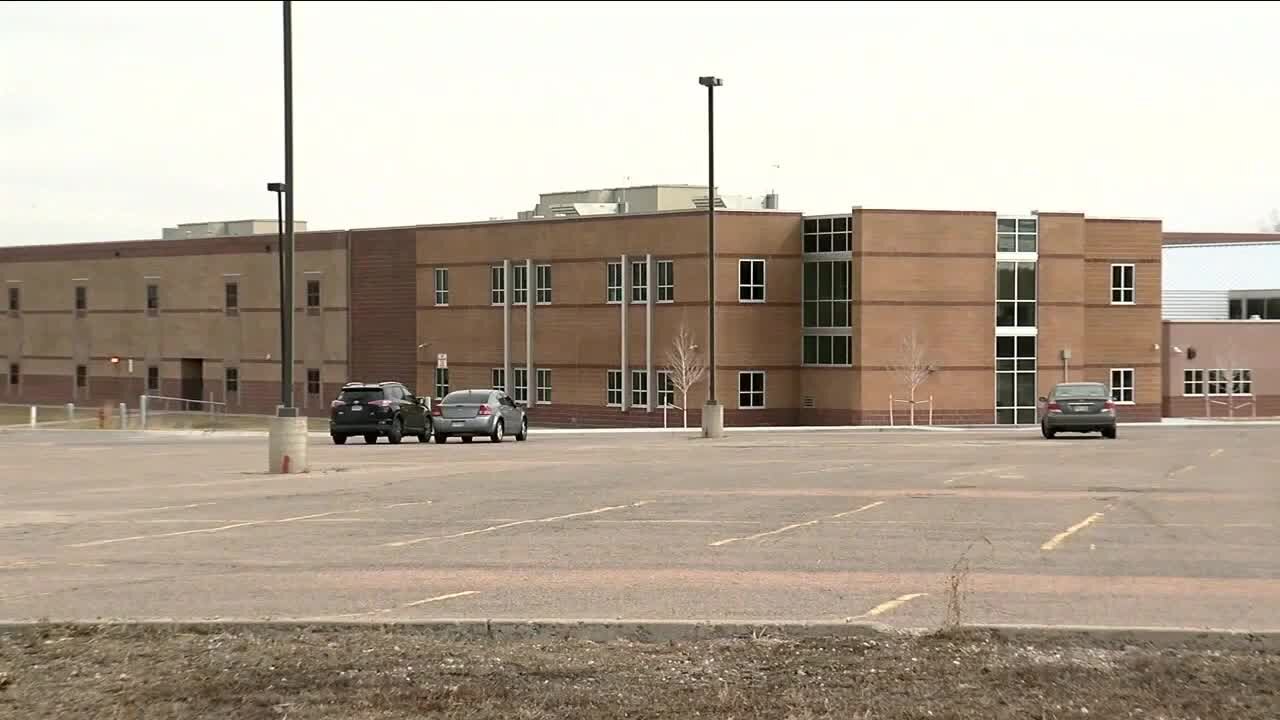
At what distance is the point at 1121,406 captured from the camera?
76000mm

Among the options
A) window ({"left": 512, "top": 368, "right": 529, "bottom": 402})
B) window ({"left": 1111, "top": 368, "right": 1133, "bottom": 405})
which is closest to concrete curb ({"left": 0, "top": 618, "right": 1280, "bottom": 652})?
window ({"left": 512, "top": 368, "right": 529, "bottom": 402})

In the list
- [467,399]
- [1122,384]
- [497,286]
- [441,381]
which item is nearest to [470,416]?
[467,399]

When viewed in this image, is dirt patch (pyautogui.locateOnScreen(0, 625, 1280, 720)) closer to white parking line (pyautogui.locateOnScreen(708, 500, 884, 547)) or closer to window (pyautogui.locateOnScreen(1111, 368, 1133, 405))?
white parking line (pyautogui.locateOnScreen(708, 500, 884, 547))

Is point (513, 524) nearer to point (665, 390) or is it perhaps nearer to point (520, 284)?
point (665, 390)

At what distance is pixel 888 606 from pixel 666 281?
6213 centimetres

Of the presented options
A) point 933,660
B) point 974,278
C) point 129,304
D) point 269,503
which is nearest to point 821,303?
point 974,278

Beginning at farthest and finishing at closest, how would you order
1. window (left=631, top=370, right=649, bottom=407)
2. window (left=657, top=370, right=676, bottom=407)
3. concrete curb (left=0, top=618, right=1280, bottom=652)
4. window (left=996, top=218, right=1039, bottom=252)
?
1. window (left=631, top=370, right=649, bottom=407)
2. window (left=657, top=370, right=676, bottom=407)
3. window (left=996, top=218, right=1039, bottom=252)
4. concrete curb (left=0, top=618, right=1280, bottom=652)

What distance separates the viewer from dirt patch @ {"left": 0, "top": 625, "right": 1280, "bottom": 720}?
333 inches

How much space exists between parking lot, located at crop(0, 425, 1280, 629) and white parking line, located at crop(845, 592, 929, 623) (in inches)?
2.1

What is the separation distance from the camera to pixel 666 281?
7394cm

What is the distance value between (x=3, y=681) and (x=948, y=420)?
64.6 metres

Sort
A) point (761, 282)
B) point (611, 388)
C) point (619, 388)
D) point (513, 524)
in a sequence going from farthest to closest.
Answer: point (611, 388) < point (619, 388) < point (761, 282) < point (513, 524)

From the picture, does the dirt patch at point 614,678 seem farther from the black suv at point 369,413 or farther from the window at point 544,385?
the window at point 544,385

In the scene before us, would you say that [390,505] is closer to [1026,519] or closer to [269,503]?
[269,503]
